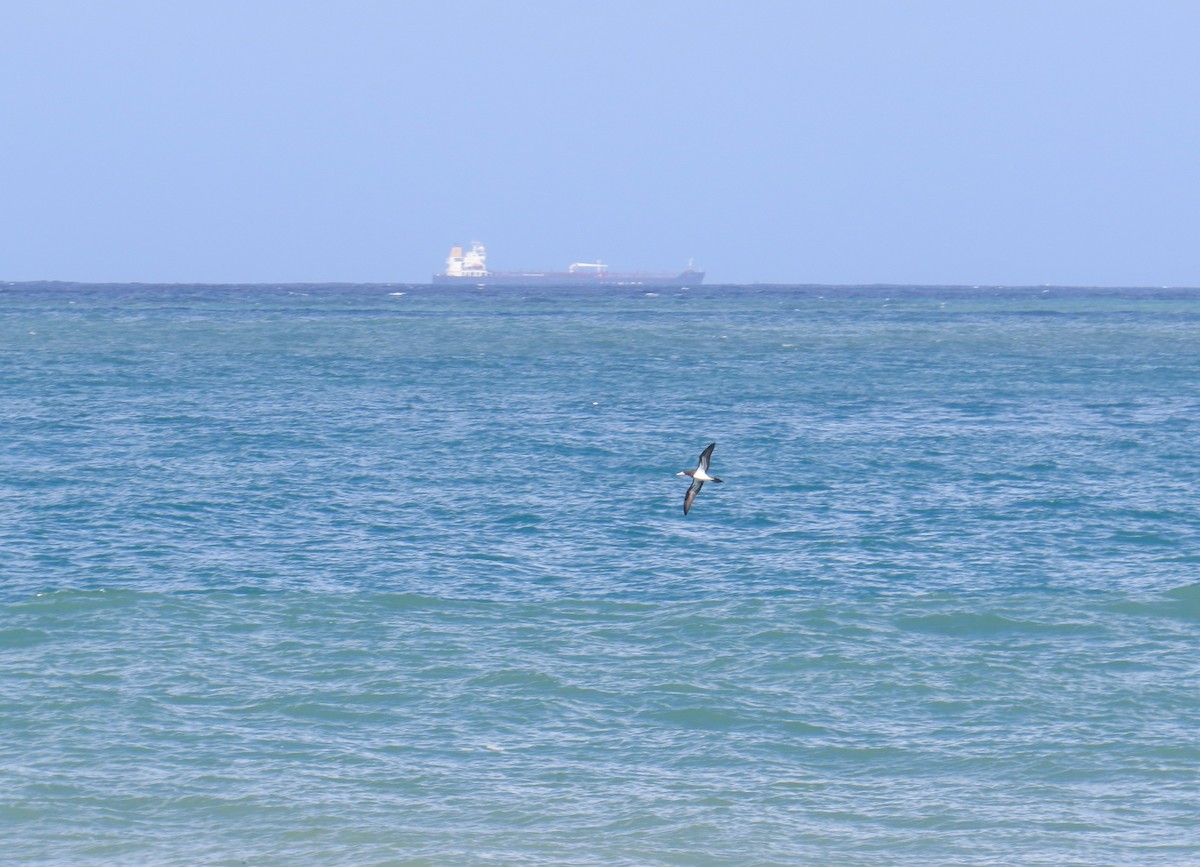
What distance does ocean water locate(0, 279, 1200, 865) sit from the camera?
20969 millimetres

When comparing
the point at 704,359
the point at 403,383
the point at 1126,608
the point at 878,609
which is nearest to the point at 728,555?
the point at 878,609

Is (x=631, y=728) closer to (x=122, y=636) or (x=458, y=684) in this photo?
(x=458, y=684)

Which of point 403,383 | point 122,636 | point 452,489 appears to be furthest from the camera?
point 403,383

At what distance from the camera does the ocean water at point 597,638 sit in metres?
21.0

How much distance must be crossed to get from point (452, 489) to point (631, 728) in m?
20.2

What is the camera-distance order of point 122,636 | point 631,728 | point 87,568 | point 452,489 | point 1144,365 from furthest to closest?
1. point 1144,365
2. point 452,489
3. point 87,568
4. point 122,636
5. point 631,728

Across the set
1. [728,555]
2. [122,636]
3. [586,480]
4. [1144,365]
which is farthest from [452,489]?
[1144,365]

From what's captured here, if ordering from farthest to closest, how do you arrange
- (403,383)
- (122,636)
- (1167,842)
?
(403,383), (122,636), (1167,842)

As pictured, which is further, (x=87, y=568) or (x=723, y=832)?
(x=87, y=568)

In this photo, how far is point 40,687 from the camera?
26156 mm

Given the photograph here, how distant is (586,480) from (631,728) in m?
21.0

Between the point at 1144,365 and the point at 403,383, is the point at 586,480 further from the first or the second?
the point at 1144,365

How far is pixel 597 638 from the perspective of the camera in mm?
28781

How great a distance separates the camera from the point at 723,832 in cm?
2052
